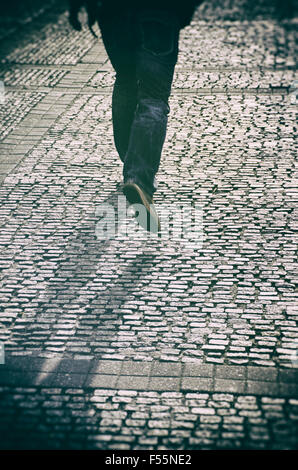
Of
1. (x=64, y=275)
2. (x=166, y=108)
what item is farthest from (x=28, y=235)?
(x=166, y=108)

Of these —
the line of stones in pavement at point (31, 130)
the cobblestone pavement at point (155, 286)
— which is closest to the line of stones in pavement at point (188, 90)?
the cobblestone pavement at point (155, 286)

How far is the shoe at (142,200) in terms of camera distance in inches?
149

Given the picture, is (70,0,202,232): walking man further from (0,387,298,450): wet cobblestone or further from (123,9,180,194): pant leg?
(0,387,298,450): wet cobblestone

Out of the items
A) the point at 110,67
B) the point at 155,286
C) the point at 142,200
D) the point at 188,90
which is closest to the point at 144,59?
the point at 142,200

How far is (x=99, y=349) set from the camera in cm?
314

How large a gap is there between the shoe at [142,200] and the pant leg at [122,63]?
766mm

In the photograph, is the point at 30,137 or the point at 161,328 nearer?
the point at 161,328

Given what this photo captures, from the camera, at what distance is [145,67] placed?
388 cm

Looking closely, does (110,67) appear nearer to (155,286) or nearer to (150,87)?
(150,87)

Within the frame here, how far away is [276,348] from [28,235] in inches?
78.2

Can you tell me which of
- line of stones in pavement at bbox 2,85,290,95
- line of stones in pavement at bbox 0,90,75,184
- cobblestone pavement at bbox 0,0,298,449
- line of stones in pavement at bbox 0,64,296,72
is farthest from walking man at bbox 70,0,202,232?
line of stones in pavement at bbox 0,64,296,72

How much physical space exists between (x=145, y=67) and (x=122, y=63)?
279 millimetres

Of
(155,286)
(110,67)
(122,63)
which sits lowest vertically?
(110,67)

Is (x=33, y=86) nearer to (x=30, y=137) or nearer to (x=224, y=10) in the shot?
(x=30, y=137)
